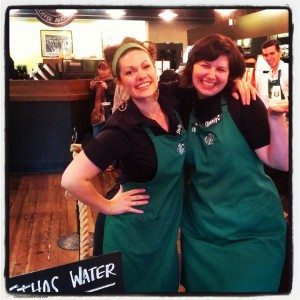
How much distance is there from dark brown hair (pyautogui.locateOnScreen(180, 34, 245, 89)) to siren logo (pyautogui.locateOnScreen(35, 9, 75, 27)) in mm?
303

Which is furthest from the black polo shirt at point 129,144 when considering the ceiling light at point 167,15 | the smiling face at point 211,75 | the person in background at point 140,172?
the ceiling light at point 167,15

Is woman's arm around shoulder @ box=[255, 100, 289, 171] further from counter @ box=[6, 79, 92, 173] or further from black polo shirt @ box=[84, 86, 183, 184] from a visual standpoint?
counter @ box=[6, 79, 92, 173]

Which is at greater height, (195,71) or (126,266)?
(195,71)

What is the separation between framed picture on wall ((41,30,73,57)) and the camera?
100 cm

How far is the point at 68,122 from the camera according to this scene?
1140 millimetres

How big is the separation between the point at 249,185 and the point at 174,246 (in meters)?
0.25

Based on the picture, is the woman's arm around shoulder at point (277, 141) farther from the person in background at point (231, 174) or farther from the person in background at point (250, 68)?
the person in background at point (250, 68)

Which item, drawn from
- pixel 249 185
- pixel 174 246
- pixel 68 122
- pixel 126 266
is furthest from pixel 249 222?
pixel 68 122

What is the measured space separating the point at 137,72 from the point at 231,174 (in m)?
0.33

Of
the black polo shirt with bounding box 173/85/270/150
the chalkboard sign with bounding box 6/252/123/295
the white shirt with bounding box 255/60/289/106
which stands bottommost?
the chalkboard sign with bounding box 6/252/123/295

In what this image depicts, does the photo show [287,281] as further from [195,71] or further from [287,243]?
[195,71]

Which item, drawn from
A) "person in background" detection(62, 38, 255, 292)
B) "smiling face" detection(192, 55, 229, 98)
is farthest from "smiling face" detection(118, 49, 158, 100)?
"smiling face" detection(192, 55, 229, 98)

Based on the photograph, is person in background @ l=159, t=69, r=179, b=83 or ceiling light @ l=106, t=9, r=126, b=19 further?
person in background @ l=159, t=69, r=179, b=83

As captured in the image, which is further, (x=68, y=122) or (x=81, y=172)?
(x=68, y=122)
